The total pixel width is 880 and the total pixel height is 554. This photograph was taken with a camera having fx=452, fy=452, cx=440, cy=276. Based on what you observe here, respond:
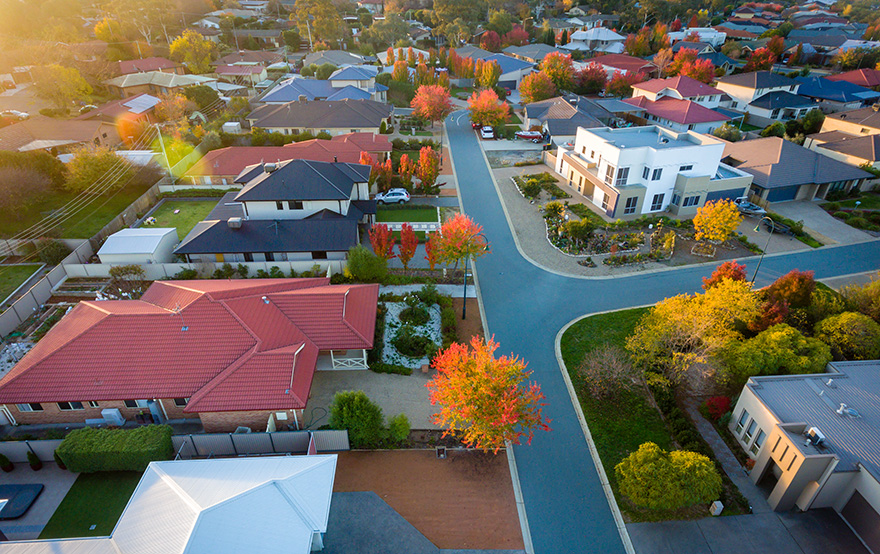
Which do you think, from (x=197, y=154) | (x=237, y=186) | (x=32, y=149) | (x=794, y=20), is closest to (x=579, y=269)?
(x=237, y=186)

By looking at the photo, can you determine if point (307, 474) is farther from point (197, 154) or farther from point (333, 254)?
point (197, 154)

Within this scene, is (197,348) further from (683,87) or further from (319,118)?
(683,87)

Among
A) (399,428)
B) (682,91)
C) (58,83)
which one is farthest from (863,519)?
(58,83)

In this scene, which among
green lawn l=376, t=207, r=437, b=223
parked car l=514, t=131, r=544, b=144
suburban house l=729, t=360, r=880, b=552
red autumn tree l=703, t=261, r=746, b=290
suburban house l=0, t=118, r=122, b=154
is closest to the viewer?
suburban house l=729, t=360, r=880, b=552

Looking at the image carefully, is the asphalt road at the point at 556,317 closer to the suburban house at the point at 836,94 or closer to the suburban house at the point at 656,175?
the suburban house at the point at 656,175

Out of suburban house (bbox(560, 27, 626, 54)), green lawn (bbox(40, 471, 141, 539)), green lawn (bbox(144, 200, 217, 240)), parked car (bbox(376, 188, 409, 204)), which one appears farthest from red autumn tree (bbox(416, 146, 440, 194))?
suburban house (bbox(560, 27, 626, 54))

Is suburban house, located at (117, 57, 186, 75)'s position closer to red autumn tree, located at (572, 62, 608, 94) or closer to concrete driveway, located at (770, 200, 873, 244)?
red autumn tree, located at (572, 62, 608, 94)
